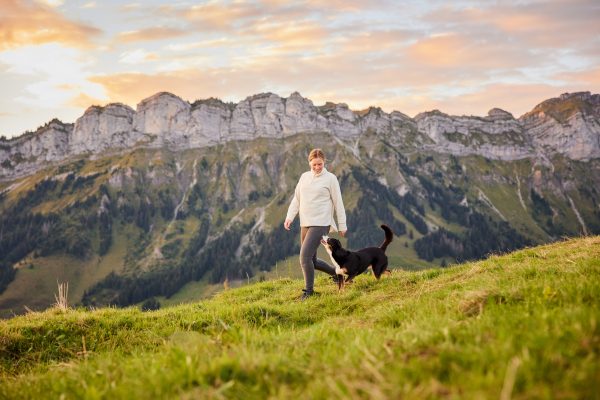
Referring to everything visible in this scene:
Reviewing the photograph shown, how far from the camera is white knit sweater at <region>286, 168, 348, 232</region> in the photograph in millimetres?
12953

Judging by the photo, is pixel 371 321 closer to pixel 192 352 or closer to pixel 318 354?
pixel 318 354

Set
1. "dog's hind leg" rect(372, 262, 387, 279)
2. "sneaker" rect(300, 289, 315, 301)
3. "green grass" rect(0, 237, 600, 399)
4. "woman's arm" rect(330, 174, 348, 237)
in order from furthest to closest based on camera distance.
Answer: "dog's hind leg" rect(372, 262, 387, 279) → "woman's arm" rect(330, 174, 348, 237) → "sneaker" rect(300, 289, 315, 301) → "green grass" rect(0, 237, 600, 399)

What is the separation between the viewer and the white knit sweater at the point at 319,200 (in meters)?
13.0

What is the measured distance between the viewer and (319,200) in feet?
42.8

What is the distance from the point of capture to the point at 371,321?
738cm

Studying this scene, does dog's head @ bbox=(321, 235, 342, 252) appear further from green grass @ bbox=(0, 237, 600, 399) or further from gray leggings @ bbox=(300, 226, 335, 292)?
green grass @ bbox=(0, 237, 600, 399)

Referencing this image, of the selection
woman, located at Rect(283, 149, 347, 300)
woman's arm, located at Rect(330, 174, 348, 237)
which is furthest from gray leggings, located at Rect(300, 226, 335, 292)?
woman's arm, located at Rect(330, 174, 348, 237)

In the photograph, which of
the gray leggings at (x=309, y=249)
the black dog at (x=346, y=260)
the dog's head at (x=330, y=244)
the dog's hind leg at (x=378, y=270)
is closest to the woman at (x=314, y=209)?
the gray leggings at (x=309, y=249)

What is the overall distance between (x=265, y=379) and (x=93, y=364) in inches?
117

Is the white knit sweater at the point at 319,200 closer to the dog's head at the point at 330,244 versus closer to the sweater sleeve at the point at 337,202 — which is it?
the sweater sleeve at the point at 337,202

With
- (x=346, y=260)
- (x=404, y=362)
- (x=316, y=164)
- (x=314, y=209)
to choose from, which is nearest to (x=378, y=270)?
(x=346, y=260)

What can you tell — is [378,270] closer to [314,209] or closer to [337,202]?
[337,202]

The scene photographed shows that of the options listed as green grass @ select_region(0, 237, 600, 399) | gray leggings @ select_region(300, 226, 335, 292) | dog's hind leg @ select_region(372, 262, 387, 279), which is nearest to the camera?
green grass @ select_region(0, 237, 600, 399)

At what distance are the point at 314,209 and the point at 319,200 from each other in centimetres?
34
